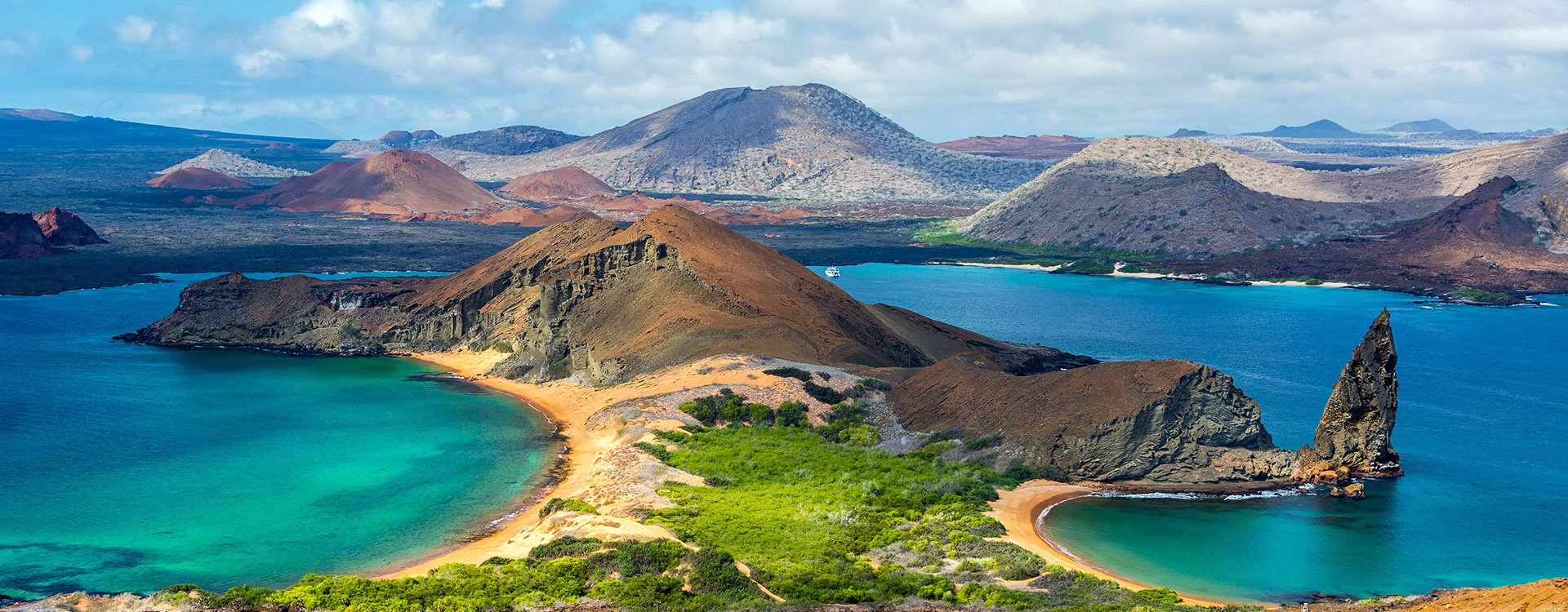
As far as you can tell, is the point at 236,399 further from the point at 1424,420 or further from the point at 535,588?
the point at 1424,420

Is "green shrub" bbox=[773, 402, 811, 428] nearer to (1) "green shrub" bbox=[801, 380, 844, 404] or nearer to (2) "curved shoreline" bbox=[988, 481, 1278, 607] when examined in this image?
(1) "green shrub" bbox=[801, 380, 844, 404]

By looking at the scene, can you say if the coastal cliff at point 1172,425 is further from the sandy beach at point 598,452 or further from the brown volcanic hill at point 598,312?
the brown volcanic hill at point 598,312

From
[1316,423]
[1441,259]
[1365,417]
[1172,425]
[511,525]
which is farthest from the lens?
[1441,259]

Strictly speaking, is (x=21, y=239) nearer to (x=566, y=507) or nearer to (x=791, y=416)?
(x=791, y=416)

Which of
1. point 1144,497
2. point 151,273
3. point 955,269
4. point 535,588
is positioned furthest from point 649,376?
point 955,269

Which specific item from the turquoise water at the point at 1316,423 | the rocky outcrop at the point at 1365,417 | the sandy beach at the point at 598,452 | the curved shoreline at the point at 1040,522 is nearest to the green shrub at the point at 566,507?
the sandy beach at the point at 598,452

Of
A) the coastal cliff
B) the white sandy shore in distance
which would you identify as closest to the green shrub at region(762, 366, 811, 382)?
the coastal cliff

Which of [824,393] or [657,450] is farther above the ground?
[824,393]

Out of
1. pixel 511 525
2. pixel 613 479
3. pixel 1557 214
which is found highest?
pixel 1557 214

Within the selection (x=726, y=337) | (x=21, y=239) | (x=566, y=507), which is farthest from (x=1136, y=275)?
(x=21, y=239)
